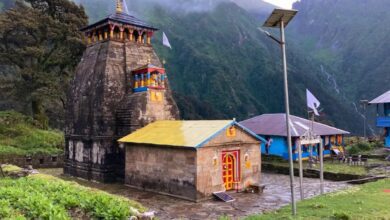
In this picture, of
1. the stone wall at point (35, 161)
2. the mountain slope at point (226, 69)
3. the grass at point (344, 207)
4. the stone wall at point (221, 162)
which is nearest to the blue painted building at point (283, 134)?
the stone wall at point (221, 162)

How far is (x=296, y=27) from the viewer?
133000 mm

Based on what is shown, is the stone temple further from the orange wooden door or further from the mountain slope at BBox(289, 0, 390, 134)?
the mountain slope at BBox(289, 0, 390, 134)

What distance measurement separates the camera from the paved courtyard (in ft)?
40.3

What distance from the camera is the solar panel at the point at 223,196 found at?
559 inches

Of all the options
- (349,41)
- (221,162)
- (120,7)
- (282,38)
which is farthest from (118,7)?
(349,41)

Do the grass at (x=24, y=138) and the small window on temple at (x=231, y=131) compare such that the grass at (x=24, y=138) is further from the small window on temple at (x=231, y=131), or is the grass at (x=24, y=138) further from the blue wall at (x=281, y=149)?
the small window on temple at (x=231, y=131)

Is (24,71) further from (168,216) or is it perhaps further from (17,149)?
(168,216)

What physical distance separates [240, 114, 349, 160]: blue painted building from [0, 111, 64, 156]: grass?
14.7 m

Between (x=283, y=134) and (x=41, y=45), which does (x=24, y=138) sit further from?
(x=283, y=134)

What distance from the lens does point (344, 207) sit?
10.5 meters

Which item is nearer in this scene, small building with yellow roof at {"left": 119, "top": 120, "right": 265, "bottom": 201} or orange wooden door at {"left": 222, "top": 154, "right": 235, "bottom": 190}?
small building with yellow roof at {"left": 119, "top": 120, "right": 265, "bottom": 201}

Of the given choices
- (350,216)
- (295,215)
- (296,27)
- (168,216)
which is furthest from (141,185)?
(296,27)

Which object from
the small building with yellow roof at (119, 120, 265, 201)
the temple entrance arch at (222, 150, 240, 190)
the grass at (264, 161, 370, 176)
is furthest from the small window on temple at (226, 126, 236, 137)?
the grass at (264, 161, 370, 176)

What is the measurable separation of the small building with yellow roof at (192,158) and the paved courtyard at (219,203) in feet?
1.79
